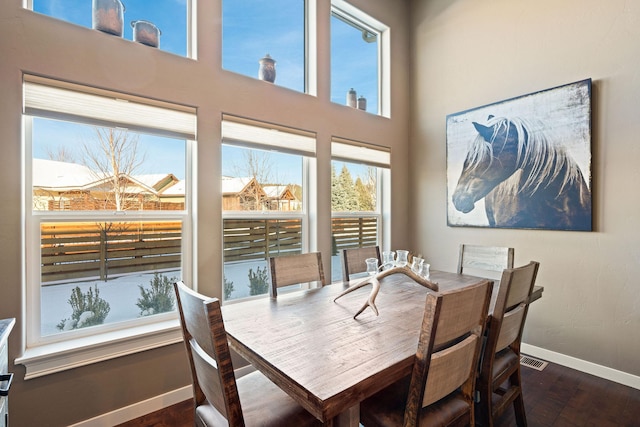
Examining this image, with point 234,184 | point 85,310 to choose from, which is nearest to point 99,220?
point 85,310

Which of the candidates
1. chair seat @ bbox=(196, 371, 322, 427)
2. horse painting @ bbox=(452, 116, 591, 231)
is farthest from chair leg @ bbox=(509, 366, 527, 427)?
horse painting @ bbox=(452, 116, 591, 231)

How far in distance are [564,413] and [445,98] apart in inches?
118

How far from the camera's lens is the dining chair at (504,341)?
1.46 meters

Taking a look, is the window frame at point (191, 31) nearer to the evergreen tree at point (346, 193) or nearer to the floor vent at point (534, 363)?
the evergreen tree at point (346, 193)

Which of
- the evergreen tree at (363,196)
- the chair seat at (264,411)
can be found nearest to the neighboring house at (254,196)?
the evergreen tree at (363,196)

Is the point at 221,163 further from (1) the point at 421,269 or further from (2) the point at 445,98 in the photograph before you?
(2) the point at 445,98

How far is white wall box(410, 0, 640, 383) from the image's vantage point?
2322 millimetres

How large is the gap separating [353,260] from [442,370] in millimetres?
1365

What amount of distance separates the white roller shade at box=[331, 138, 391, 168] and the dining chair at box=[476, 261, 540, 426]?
1.99 m

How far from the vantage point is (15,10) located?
1651 millimetres

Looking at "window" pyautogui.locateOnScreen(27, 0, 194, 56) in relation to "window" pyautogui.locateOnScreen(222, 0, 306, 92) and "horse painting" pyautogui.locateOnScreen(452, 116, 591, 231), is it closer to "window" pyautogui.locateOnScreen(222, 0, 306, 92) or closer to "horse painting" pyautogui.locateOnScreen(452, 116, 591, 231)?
"window" pyautogui.locateOnScreen(222, 0, 306, 92)

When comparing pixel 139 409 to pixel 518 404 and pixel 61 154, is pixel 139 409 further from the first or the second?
pixel 518 404

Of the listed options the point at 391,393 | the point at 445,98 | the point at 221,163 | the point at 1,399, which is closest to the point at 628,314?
the point at 391,393

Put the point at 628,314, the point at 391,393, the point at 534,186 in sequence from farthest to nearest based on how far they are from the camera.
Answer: the point at 534,186 < the point at 628,314 < the point at 391,393
